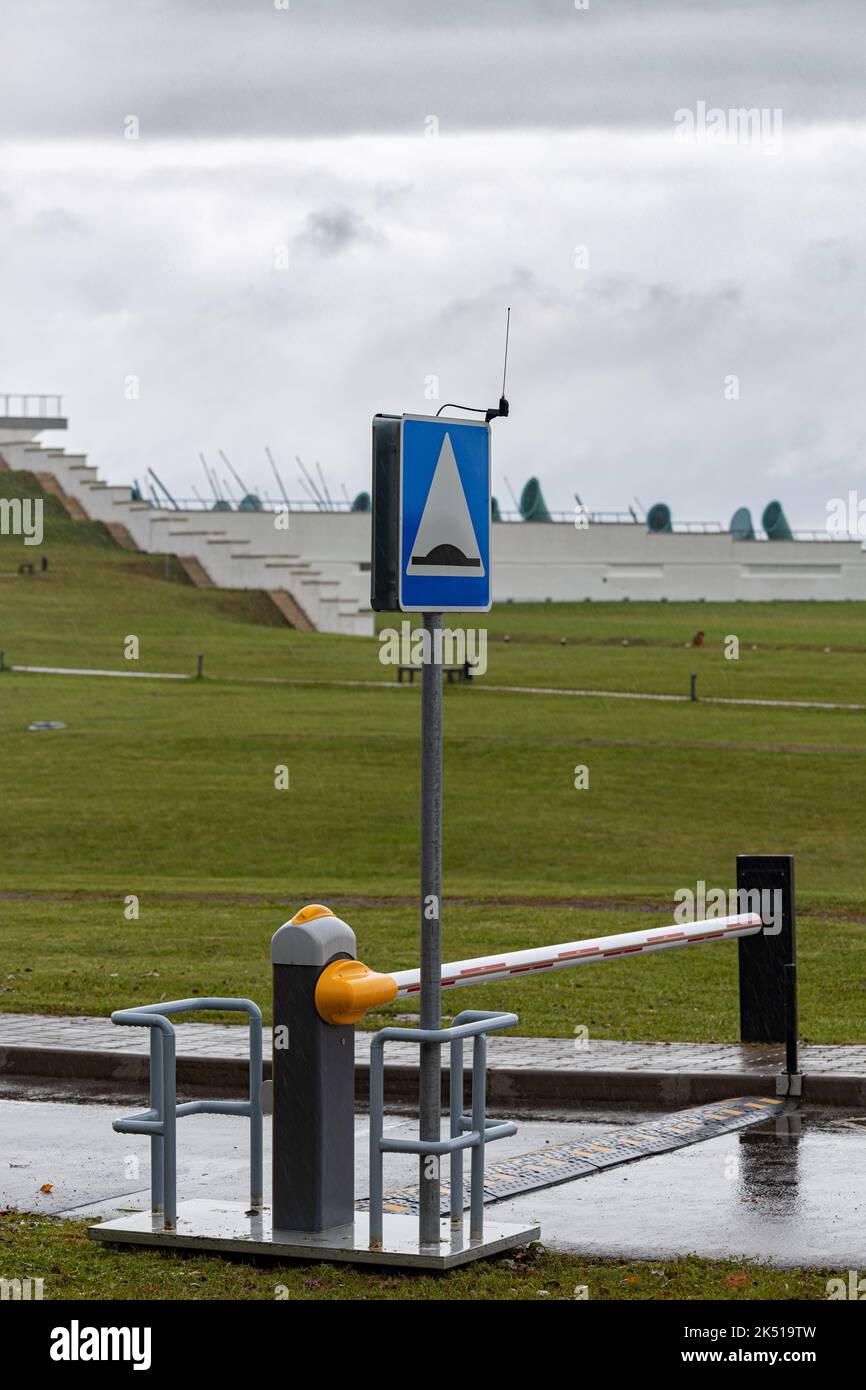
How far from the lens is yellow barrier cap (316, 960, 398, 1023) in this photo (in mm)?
7668

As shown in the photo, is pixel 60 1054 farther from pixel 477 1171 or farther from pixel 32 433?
pixel 32 433

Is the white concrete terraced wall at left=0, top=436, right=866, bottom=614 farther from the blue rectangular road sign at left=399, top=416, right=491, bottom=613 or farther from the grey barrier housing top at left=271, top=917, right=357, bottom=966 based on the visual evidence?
the blue rectangular road sign at left=399, top=416, right=491, bottom=613

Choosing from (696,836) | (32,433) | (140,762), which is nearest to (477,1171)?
(696,836)

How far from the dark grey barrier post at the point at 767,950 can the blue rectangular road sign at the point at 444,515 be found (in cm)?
466

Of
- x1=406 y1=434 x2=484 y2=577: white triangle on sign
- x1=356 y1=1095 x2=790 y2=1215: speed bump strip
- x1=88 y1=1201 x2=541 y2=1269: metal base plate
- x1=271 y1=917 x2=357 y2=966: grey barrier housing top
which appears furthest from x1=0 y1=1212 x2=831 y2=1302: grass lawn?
x1=406 y1=434 x2=484 y2=577: white triangle on sign

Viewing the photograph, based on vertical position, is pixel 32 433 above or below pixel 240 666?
above

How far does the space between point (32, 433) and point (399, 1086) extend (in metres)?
103

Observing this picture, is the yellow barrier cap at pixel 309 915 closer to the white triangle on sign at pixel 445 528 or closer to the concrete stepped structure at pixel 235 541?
the white triangle on sign at pixel 445 528

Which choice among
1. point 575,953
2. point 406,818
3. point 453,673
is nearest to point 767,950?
point 575,953

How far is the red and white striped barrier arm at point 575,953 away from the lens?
915cm

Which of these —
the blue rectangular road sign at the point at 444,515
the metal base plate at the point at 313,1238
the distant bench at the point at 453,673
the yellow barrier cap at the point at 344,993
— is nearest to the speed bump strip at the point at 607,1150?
the metal base plate at the point at 313,1238

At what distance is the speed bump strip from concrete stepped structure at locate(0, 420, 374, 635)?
227 ft
